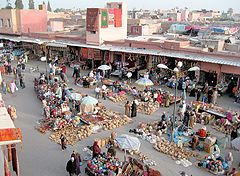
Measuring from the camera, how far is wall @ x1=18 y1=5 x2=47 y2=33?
36.4 metres

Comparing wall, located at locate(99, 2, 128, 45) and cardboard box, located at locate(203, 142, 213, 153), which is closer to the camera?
cardboard box, located at locate(203, 142, 213, 153)

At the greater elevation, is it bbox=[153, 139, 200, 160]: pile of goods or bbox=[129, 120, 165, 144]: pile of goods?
bbox=[129, 120, 165, 144]: pile of goods

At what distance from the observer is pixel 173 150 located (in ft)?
41.3

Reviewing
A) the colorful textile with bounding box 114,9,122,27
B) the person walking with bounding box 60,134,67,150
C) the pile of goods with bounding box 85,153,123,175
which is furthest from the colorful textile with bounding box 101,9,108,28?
the pile of goods with bounding box 85,153,123,175

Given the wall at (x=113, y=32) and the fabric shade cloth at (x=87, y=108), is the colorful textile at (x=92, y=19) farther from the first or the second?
the fabric shade cloth at (x=87, y=108)

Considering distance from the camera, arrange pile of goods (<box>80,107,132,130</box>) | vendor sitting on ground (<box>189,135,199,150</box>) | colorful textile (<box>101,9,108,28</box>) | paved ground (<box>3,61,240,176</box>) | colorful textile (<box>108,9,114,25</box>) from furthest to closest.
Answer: colorful textile (<box>108,9,114,25</box>), colorful textile (<box>101,9,108,28</box>), pile of goods (<box>80,107,132,130</box>), vendor sitting on ground (<box>189,135,199,150</box>), paved ground (<box>3,61,240,176</box>)

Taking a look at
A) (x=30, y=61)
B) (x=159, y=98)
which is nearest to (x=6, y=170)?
(x=159, y=98)

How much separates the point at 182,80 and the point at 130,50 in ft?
19.6

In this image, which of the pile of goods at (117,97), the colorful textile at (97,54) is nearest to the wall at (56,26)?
the colorful textile at (97,54)

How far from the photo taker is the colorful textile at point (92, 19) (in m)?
25.9

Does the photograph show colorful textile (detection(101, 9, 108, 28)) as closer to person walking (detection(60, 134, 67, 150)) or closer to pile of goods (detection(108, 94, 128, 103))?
pile of goods (detection(108, 94, 128, 103))

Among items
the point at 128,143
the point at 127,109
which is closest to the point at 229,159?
the point at 128,143

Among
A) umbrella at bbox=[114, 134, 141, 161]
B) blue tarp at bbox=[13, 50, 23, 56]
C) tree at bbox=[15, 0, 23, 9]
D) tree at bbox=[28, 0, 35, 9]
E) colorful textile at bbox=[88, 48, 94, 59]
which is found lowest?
umbrella at bbox=[114, 134, 141, 161]

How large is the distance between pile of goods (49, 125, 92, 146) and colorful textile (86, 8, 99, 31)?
14.7m
